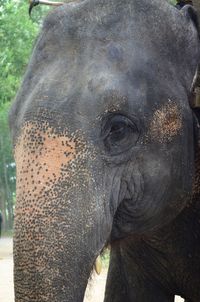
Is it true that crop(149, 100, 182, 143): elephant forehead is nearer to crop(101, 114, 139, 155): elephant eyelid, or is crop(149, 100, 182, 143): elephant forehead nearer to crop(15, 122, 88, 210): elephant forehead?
crop(101, 114, 139, 155): elephant eyelid

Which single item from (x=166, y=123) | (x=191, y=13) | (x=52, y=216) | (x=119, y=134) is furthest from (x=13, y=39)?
(x=52, y=216)

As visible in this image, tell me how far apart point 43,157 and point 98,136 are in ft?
Result: 0.92

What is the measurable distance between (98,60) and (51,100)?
29 cm

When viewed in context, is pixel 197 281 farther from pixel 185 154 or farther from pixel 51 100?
pixel 51 100

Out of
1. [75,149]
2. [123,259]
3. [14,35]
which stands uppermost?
[75,149]

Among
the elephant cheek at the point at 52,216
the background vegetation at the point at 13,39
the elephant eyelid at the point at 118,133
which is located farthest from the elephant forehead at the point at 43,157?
the background vegetation at the point at 13,39

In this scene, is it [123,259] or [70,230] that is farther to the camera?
[123,259]

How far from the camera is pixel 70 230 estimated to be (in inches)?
112

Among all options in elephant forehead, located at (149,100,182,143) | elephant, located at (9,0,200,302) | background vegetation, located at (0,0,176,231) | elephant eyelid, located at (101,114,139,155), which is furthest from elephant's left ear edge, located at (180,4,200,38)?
background vegetation, located at (0,0,176,231)

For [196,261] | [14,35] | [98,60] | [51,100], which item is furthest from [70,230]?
[14,35]

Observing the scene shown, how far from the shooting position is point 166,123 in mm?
3352

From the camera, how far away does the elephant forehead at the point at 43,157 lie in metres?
2.88

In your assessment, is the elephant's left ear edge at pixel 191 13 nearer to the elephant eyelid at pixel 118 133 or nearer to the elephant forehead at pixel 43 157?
the elephant eyelid at pixel 118 133

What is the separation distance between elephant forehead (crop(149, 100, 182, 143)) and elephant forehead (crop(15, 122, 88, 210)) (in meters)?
0.41
